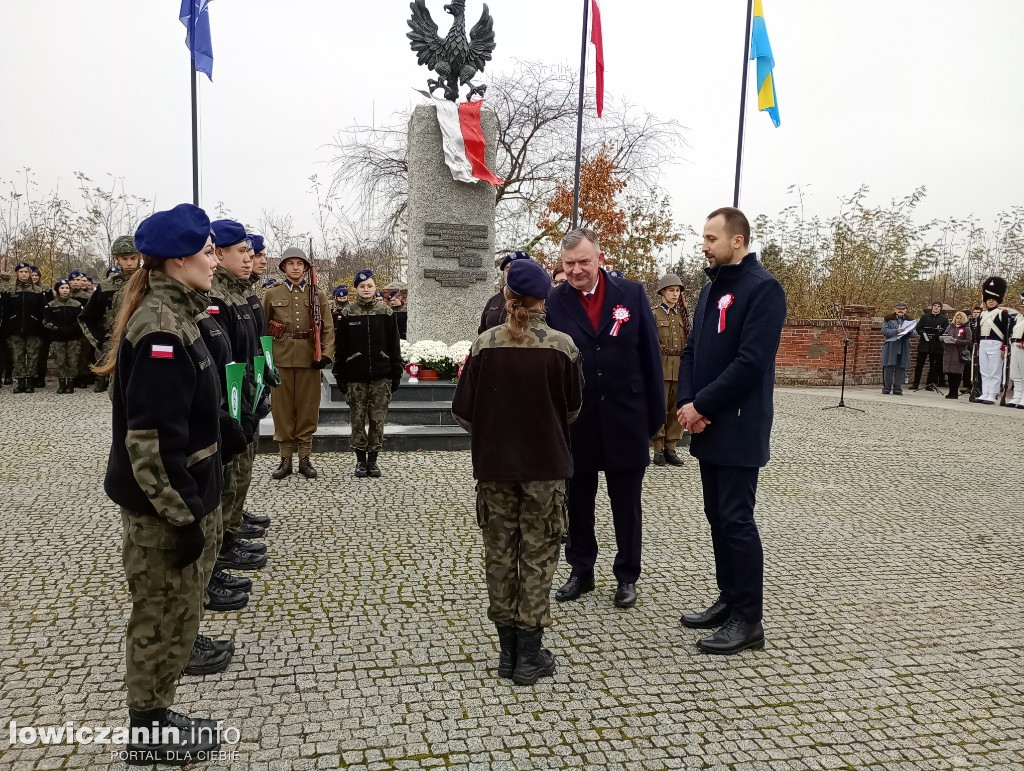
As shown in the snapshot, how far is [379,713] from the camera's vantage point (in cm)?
302

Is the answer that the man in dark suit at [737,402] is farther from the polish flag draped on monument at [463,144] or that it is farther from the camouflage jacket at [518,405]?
the polish flag draped on monument at [463,144]

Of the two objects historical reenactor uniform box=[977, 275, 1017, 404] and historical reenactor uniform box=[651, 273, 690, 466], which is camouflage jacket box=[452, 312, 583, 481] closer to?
historical reenactor uniform box=[651, 273, 690, 466]

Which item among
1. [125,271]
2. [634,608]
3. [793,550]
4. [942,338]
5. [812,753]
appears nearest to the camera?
[812,753]

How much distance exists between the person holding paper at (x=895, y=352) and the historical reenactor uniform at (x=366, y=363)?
41.1ft

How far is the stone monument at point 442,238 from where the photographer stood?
10688 mm

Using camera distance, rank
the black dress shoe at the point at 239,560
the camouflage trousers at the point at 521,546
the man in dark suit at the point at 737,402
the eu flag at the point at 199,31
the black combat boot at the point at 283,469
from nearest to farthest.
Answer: the camouflage trousers at the point at 521,546 < the man in dark suit at the point at 737,402 < the black dress shoe at the point at 239,560 < the black combat boot at the point at 283,469 < the eu flag at the point at 199,31

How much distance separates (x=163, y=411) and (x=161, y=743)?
1.22 meters

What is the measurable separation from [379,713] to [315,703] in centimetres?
28

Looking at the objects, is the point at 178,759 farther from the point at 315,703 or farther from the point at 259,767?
the point at 315,703

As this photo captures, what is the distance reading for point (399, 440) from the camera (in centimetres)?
854

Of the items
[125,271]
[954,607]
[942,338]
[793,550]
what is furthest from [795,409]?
[125,271]

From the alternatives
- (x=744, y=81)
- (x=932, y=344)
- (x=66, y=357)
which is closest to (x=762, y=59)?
(x=744, y=81)

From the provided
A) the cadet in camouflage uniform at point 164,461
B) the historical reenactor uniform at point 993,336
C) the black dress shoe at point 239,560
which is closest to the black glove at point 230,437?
the cadet in camouflage uniform at point 164,461

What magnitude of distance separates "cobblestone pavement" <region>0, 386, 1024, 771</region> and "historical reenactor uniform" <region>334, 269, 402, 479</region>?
2.45 feet
